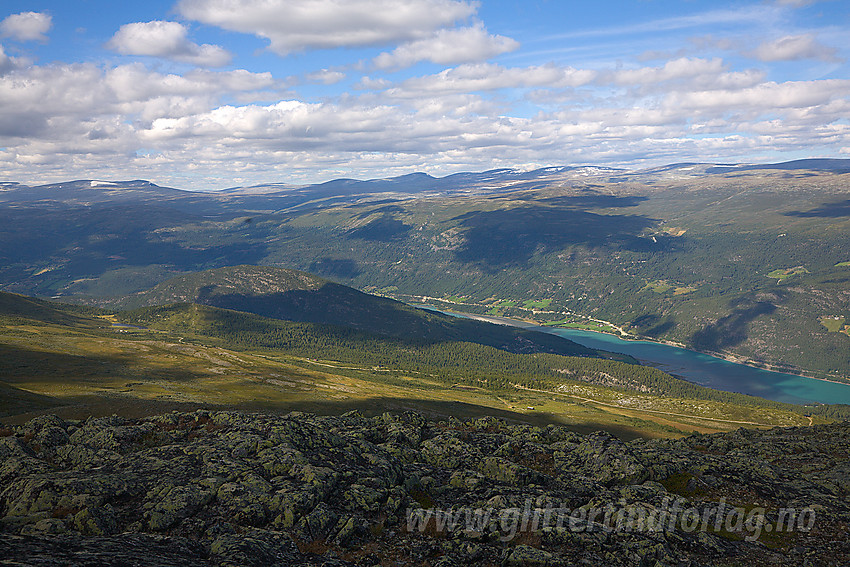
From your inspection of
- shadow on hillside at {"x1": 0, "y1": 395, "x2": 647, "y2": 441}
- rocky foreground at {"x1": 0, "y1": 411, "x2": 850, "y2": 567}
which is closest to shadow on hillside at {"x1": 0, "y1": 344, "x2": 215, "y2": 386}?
shadow on hillside at {"x1": 0, "y1": 395, "x2": 647, "y2": 441}

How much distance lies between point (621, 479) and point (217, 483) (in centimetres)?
4311

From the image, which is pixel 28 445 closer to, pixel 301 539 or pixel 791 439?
pixel 301 539

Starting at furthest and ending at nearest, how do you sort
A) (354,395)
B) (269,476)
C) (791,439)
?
(354,395) → (791,439) → (269,476)

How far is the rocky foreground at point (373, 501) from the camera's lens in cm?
3516

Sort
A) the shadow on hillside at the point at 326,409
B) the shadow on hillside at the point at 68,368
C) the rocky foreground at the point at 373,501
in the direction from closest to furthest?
1. the rocky foreground at the point at 373,501
2. the shadow on hillside at the point at 326,409
3. the shadow on hillside at the point at 68,368

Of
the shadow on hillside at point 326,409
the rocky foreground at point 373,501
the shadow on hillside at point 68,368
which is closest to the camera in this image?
the rocky foreground at point 373,501

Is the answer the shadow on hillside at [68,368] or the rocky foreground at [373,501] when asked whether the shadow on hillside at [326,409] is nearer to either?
the rocky foreground at [373,501]

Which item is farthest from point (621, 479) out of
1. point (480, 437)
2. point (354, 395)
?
point (354, 395)

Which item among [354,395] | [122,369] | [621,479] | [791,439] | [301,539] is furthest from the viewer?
[354,395]

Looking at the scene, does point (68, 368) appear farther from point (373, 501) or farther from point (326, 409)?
point (373, 501)

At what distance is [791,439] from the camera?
91812 mm

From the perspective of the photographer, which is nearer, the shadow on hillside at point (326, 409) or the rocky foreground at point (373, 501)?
the rocky foreground at point (373, 501)

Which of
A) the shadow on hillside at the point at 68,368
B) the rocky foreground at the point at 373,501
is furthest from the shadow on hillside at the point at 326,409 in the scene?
the shadow on hillside at the point at 68,368

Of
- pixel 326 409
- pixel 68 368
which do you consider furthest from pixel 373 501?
pixel 68 368
